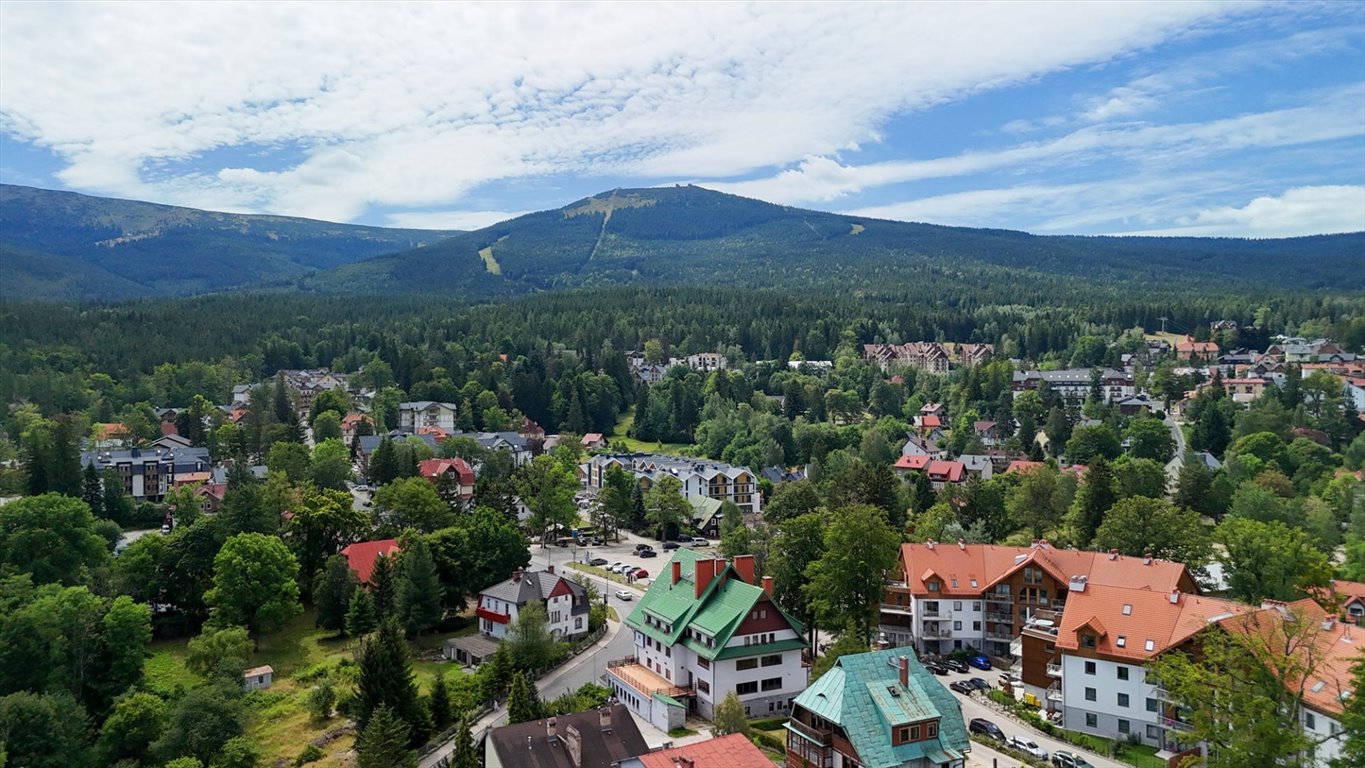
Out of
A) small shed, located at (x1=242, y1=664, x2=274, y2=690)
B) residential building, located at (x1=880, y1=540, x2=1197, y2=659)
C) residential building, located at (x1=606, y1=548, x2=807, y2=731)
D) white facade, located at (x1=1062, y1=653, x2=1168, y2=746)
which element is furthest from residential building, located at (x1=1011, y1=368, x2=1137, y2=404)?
small shed, located at (x1=242, y1=664, x2=274, y2=690)

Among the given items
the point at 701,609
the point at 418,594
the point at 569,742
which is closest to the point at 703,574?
the point at 701,609

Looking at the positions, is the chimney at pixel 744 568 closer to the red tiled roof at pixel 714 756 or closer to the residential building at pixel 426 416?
the red tiled roof at pixel 714 756

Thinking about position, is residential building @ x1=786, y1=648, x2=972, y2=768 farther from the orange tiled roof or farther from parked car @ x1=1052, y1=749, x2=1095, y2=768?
the orange tiled roof

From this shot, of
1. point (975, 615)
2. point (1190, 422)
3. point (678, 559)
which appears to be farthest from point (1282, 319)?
point (678, 559)

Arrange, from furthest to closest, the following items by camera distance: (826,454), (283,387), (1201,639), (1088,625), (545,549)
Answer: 1. (283,387)
2. (826,454)
3. (545,549)
4. (1088,625)
5. (1201,639)

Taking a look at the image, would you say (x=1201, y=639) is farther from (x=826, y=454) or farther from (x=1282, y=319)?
(x=1282, y=319)

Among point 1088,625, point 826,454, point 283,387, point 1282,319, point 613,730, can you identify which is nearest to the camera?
point 613,730

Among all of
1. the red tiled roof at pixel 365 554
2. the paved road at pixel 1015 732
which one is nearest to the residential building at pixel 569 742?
the paved road at pixel 1015 732
